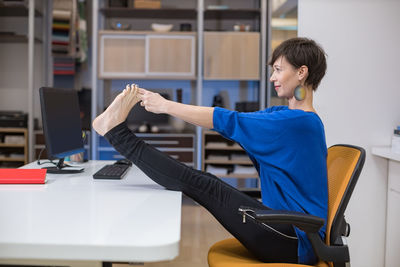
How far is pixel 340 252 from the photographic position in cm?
125

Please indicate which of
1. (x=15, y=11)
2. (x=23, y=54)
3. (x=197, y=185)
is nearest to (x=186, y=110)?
(x=197, y=185)

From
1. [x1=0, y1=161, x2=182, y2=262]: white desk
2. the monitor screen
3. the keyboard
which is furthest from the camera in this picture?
the monitor screen

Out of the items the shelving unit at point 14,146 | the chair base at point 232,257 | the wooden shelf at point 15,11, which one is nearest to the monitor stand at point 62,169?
the chair base at point 232,257

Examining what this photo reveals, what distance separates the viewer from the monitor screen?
1.77m

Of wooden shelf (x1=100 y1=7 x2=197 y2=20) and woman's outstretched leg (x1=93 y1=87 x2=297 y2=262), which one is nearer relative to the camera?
woman's outstretched leg (x1=93 y1=87 x2=297 y2=262)

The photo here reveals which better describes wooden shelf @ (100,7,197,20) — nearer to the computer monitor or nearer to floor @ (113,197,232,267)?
floor @ (113,197,232,267)

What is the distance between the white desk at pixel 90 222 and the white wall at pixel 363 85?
1.34 m

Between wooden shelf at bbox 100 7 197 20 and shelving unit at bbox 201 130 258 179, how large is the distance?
147cm

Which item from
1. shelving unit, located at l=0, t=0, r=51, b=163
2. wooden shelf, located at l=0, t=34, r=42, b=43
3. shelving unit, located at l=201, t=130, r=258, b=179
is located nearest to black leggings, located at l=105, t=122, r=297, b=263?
shelving unit, located at l=201, t=130, r=258, b=179

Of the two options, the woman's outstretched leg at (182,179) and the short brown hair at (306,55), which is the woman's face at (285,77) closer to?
the short brown hair at (306,55)

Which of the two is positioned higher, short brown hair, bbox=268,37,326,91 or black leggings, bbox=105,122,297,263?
short brown hair, bbox=268,37,326,91

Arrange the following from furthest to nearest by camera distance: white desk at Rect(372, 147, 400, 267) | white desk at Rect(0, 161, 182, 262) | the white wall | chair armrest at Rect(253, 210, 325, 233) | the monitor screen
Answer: the white wall
white desk at Rect(372, 147, 400, 267)
the monitor screen
chair armrest at Rect(253, 210, 325, 233)
white desk at Rect(0, 161, 182, 262)

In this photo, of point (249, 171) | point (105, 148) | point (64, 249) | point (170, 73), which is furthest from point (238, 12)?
point (64, 249)

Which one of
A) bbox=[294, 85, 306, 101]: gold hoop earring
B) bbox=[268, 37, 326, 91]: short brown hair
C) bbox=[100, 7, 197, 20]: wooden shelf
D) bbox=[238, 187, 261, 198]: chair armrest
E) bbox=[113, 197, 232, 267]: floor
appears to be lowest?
bbox=[113, 197, 232, 267]: floor
